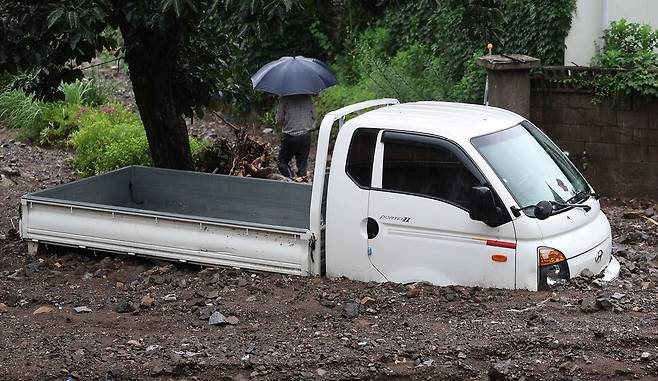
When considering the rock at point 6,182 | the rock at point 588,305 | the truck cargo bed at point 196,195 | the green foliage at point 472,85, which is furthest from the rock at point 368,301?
the rock at point 6,182

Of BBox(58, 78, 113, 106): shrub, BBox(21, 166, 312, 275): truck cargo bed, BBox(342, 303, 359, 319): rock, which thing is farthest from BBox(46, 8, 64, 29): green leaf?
BBox(58, 78, 113, 106): shrub

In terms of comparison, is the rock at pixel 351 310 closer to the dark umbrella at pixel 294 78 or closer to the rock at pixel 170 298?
the rock at pixel 170 298

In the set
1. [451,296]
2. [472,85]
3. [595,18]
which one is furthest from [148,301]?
[595,18]

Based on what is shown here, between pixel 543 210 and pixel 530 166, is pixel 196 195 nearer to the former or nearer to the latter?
pixel 530 166

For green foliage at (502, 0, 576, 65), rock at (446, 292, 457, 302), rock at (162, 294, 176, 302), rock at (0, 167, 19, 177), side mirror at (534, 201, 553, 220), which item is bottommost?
rock at (162, 294, 176, 302)

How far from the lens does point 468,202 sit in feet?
26.8

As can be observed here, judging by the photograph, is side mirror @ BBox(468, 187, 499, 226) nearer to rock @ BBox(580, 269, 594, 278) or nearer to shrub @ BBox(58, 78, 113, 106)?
rock @ BBox(580, 269, 594, 278)

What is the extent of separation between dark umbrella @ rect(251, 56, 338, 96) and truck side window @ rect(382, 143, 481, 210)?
4.67 m

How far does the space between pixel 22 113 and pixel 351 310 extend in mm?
12065

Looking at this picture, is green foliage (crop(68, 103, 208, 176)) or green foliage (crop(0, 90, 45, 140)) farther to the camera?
green foliage (crop(0, 90, 45, 140))

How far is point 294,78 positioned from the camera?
513 inches

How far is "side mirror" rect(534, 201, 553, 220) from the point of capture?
7969 mm

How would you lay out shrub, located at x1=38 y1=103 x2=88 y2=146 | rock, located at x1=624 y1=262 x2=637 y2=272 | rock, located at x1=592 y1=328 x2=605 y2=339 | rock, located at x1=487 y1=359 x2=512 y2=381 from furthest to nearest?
shrub, located at x1=38 y1=103 x2=88 y2=146
rock, located at x1=624 y1=262 x2=637 y2=272
rock, located at x1=592 y1=328 x2=605 y2=339
rock, located at x1=487 y1=359 x2=512 y2=381

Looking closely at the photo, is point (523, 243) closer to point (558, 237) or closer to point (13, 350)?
point (558, 237)
